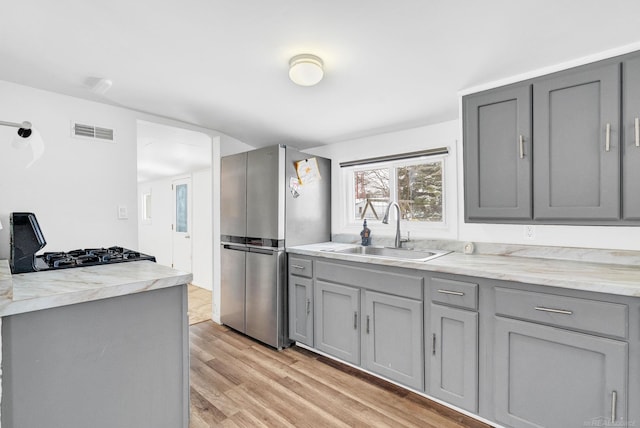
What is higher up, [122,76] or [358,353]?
[122,76]

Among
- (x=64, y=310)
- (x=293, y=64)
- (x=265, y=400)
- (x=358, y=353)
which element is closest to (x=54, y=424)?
(x=64, y=310)

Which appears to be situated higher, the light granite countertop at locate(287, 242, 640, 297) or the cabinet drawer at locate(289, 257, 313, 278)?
the light granite countertop at locate(287, 242, 640, 297)

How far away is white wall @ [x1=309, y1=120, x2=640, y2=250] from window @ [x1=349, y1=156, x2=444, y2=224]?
110 millimetres

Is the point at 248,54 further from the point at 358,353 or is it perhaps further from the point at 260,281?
the point at 358,353

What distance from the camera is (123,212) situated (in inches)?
97.3

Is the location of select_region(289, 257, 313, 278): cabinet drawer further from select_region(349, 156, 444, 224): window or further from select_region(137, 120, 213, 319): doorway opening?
select_region(137, 120, 213, 319): doorway opening

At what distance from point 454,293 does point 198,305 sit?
336 centimetres

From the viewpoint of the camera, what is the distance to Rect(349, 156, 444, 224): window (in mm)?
2705

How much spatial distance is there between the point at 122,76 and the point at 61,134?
0.72 meters

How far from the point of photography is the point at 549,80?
1769mm

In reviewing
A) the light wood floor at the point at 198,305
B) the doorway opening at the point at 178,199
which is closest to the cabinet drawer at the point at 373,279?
the light wood floor at the point at 198,305

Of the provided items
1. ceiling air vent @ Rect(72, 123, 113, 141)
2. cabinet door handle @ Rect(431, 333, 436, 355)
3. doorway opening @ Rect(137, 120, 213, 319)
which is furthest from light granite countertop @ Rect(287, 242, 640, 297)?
doorway opening @ Rect(137, 120, 213, 319)

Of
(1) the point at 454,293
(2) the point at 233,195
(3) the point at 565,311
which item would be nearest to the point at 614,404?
(3) the point at 565,311

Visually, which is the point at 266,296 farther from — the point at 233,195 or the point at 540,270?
the point at 540,270
